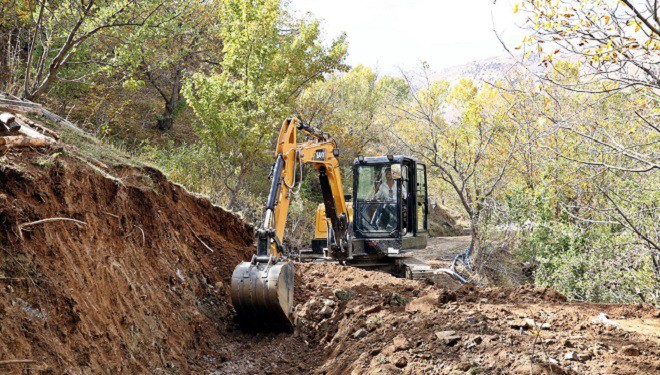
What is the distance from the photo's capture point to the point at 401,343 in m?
5.36

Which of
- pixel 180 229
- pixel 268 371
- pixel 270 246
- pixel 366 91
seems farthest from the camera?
pixel 366 91

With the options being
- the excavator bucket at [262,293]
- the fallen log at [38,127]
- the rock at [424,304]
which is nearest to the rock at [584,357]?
the rock at [424,304]

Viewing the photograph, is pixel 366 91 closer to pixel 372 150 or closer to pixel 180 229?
pixel 372 150

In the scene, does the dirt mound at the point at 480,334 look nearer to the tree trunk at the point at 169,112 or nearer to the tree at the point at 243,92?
the tree at the point at 243,92

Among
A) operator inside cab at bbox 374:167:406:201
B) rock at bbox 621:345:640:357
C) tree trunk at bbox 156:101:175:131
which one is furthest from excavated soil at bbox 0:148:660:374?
tree trunk at bbox 156:101:175:131

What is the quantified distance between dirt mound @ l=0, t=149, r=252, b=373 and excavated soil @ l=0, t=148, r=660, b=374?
16 mm

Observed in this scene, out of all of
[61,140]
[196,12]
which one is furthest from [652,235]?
[196,12]

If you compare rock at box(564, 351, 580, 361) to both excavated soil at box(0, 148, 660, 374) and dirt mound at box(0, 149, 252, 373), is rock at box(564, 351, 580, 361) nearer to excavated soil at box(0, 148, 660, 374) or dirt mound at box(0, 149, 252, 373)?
excavated soil at box(0, 148, 660, 374)

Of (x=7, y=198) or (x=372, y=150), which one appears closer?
(x=7, y=198)

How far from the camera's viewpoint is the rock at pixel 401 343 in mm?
5301

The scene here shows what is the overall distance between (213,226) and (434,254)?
48.8 ft

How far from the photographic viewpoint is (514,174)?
18.4 m

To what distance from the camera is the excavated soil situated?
13.7 feet

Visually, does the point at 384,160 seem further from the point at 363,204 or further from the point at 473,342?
the point at 473,342
